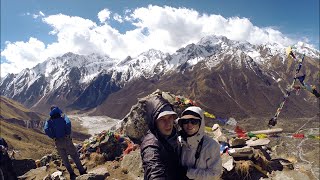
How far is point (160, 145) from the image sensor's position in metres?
4.45

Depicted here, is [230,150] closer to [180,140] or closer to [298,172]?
[298,172]

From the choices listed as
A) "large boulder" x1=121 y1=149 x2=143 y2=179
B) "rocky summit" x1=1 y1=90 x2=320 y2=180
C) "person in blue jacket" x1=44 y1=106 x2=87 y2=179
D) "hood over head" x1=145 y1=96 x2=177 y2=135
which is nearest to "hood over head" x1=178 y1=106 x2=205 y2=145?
"hood over head" x1=145 y1=96 x2=177 y2=135

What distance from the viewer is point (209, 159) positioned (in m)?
5.21

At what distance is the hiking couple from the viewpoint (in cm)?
436

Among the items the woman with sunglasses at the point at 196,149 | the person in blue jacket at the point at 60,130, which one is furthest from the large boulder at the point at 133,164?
the woman with sunglasses at the point at 196,149

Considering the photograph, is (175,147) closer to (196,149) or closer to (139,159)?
(196,149)

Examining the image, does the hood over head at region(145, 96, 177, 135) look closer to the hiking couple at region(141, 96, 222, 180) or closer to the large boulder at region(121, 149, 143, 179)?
the hiking couple at region(141, 96, 222, 180)

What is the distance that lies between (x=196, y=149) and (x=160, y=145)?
33.5 inches

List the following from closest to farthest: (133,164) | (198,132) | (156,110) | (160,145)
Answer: (160,145) → (156,110) → (198,132) → (133,164)

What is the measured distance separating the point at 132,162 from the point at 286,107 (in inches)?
7708

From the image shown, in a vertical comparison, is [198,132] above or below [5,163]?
above

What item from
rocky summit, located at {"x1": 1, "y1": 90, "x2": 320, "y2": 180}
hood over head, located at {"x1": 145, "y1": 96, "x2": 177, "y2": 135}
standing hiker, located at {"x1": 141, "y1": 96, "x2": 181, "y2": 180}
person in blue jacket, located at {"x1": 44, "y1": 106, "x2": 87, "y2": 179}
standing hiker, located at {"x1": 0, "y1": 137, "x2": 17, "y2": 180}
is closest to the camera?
standing hiker, located at {"x1": 141, "y1": 96, "x2": 181, "y2": 180}

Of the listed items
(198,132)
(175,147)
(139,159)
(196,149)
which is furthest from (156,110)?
(139,159)

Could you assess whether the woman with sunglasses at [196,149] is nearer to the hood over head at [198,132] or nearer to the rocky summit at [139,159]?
the hood over head at [198,132]
